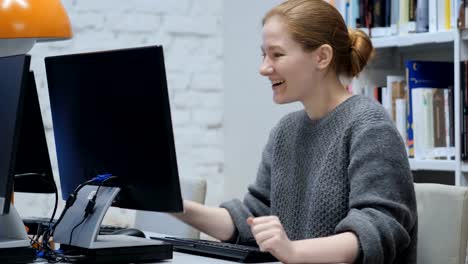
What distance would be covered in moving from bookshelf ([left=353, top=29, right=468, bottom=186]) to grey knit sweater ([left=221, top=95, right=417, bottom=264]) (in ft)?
2.86

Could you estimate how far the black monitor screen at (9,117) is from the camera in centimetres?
145

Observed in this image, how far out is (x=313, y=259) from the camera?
152 cm

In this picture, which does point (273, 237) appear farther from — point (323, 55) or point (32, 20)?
point (32, 20)

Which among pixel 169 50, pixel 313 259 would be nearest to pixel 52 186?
pixel 313 259

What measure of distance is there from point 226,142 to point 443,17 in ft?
4.04

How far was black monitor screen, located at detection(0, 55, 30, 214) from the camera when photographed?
1453mm

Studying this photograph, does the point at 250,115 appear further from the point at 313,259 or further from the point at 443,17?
the point at 313,259

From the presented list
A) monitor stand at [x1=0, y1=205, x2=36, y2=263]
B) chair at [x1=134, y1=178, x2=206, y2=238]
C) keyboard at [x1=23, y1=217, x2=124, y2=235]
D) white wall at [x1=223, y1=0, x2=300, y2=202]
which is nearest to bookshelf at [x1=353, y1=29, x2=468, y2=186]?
white wall at [x1=223, y1=0, x2=300, y2=202]

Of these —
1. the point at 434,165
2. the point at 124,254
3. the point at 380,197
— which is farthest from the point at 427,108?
the point at 124,254

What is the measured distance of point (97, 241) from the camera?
5.51 ft

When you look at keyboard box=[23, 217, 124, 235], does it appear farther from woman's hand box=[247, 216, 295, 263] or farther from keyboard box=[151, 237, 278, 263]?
woman's hand box=[247, 216, 295, 263]

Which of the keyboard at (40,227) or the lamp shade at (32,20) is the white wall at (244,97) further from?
the keyboard at (40,227)

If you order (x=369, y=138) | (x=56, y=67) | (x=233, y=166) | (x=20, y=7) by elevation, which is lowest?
(x=233, y=166)

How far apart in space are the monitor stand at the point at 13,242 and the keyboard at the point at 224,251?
340 millimetres
